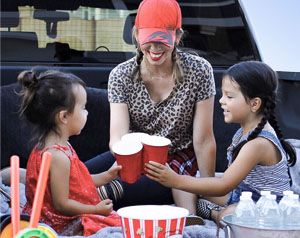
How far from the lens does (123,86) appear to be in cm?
337

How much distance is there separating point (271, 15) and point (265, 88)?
4.26 ft

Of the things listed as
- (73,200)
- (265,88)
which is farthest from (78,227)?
(265,88)

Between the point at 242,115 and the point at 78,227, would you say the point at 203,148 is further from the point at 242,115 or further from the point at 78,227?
the point at 78,227

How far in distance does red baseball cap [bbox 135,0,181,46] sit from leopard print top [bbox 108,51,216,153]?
0.20m

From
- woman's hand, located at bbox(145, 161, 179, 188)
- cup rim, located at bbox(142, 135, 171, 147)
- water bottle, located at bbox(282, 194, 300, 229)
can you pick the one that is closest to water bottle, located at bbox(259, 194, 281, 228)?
water bottle, located at bbox(282, 194, 300, 229)

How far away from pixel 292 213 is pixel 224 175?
24.0 inches

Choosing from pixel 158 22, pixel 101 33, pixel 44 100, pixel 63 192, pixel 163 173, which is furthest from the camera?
pixel 101 33

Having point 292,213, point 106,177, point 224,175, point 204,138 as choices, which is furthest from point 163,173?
point 204,138

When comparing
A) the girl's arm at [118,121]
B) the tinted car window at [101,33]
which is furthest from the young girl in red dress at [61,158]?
the tinted car window at [101,33]

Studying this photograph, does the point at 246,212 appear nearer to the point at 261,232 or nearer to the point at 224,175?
the point at 261,232

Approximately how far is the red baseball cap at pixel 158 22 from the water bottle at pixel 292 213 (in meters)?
1.08

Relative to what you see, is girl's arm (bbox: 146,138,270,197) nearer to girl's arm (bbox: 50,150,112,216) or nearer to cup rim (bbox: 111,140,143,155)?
cup rim (bbox: 111,140,143,155)

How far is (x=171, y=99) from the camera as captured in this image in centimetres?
334

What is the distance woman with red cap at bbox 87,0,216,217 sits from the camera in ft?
10.9
